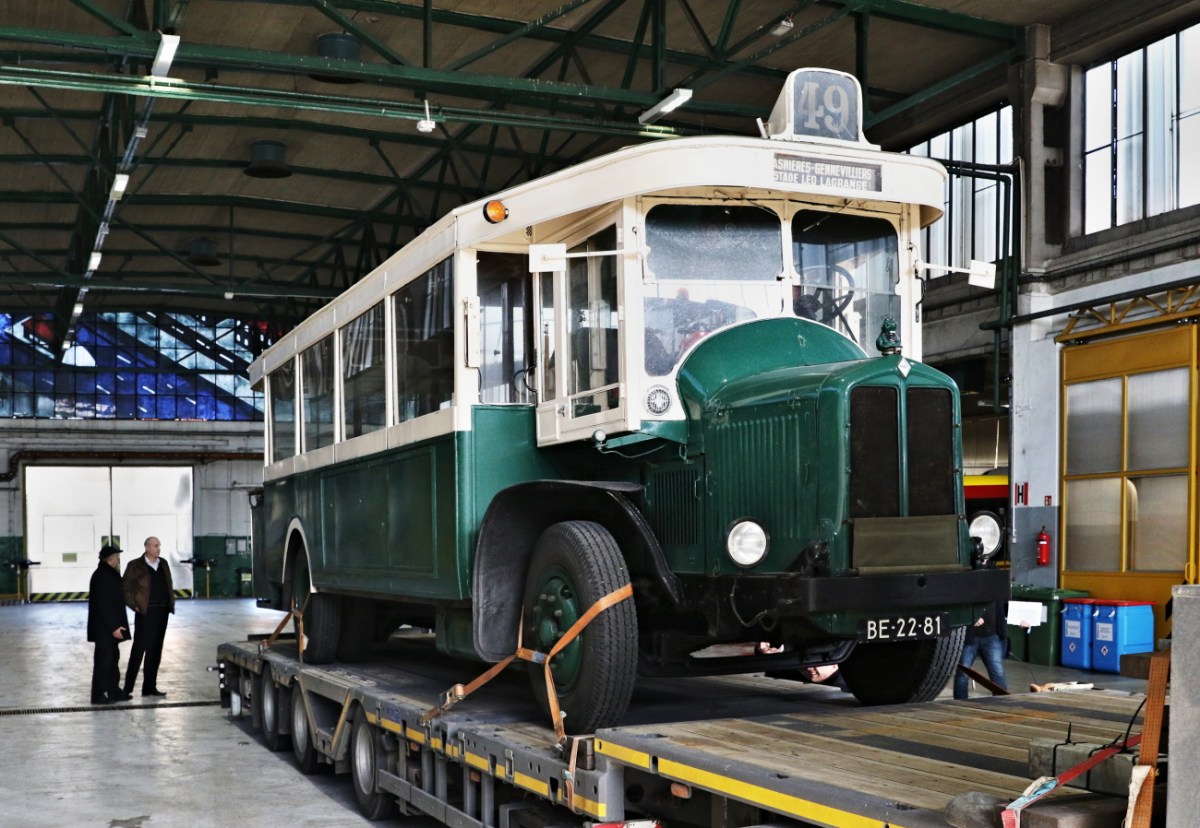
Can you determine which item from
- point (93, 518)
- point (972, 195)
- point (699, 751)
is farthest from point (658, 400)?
point (93, 518)

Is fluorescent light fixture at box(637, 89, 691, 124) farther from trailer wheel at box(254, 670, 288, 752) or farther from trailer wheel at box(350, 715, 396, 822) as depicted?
trailer wheel at box(350, 715, 396, 822)

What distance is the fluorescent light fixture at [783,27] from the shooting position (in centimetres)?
1440

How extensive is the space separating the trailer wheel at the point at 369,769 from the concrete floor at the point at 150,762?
119 mm

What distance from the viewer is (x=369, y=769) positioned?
7656 mm

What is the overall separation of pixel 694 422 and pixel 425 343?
2086 mm

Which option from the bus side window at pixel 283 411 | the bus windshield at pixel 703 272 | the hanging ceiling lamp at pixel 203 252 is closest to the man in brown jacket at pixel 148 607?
the bus side window at pixel 283 411

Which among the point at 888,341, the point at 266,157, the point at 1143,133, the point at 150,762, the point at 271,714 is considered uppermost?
the point at 266,157

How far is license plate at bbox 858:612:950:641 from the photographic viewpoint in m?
5.20

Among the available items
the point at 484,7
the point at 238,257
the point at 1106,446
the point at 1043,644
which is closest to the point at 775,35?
the point at 484,7

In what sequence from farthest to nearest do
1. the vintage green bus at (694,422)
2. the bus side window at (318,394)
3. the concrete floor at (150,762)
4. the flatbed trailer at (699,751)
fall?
the bus side window at (318,394) → the concrete floor at (150,762) → the vintage green bus at (694,422) → the flatbed trailer at (699,751)

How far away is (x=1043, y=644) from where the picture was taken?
1552 cm

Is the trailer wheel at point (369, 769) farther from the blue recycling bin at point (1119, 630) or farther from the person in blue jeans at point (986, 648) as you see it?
the blue recycling bin at point (1119, 630)

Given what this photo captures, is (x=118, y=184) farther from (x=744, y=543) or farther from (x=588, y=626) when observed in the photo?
(x=744, y=543)

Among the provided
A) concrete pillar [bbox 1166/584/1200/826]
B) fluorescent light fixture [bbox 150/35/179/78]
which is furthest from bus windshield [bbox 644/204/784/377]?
fluorescent light fixture [bbox 150/35/179/78]
